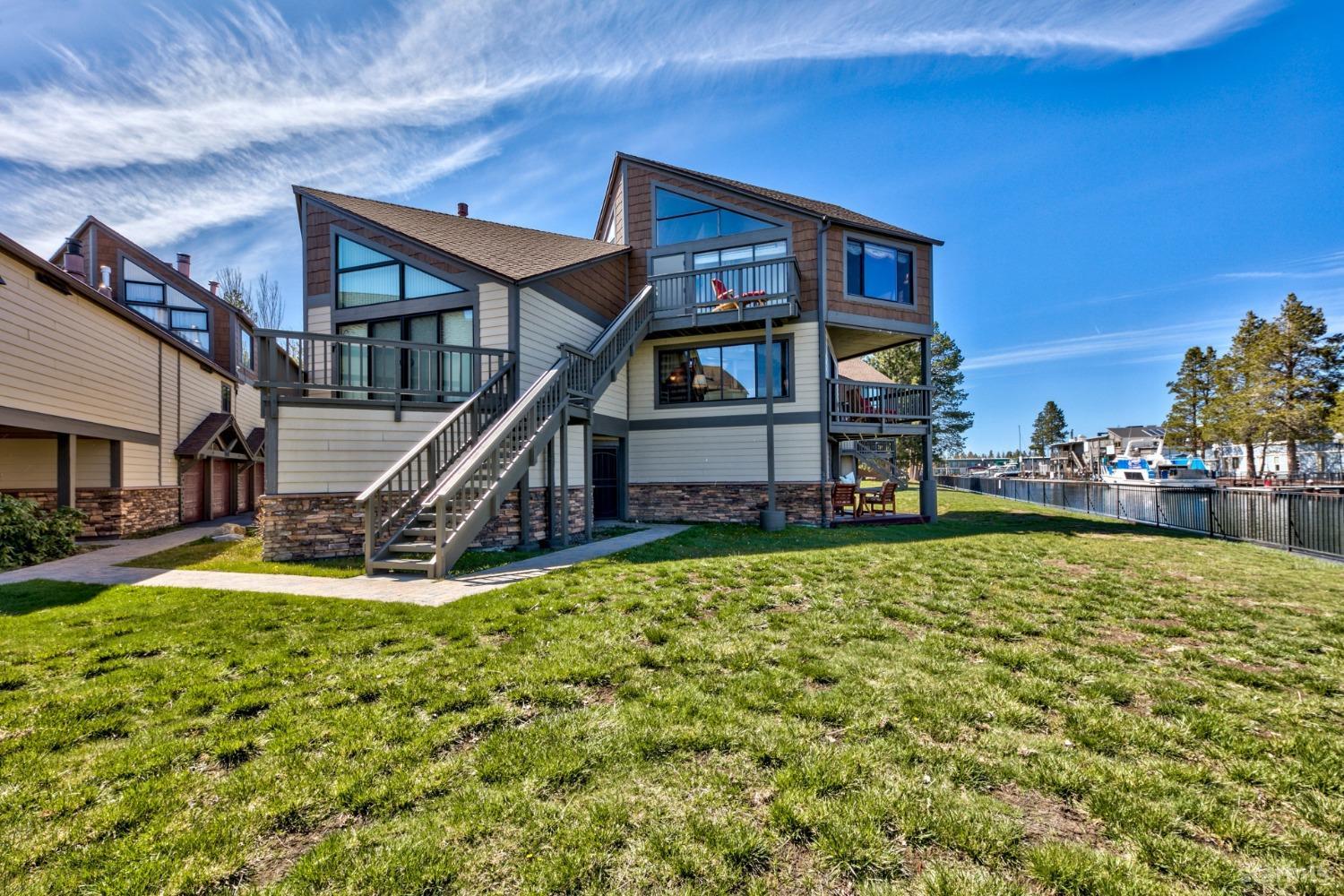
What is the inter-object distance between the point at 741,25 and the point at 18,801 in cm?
1228

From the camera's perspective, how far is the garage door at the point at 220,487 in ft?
58.6

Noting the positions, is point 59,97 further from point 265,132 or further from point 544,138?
point 544,138

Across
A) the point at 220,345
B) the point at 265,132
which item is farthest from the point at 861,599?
the point at 220,345

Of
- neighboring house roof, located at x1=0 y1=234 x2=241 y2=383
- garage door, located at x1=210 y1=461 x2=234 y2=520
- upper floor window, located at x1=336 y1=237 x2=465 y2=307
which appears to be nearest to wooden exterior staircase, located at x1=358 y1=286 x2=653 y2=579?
upper floor window, located at x1=336 y1=237 x2=465 y2=307

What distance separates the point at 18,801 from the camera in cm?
247

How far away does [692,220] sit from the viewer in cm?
1486

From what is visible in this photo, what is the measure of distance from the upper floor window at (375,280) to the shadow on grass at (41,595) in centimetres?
706

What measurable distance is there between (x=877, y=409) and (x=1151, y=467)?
59863 mm

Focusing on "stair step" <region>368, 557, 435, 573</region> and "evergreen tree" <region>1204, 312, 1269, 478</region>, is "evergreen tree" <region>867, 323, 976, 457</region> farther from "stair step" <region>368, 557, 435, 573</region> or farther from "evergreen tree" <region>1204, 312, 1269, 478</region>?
"stair step" <region>368, 557, 435, 573</region>

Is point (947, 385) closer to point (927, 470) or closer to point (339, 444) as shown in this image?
point (927, 470)

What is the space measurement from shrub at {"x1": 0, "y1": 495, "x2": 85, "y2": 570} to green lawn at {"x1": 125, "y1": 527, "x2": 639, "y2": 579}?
5.50 ft

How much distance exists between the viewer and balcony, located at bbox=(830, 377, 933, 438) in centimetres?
1374

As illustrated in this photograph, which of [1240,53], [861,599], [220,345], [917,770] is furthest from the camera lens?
[220,345]

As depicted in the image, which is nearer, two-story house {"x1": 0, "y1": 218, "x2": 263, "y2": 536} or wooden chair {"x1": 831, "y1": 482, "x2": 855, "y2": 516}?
two-story house {"x1": 0, "y1": 218, "x2": 263, "y2": 536}
